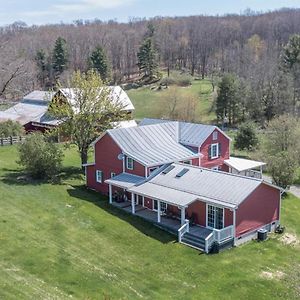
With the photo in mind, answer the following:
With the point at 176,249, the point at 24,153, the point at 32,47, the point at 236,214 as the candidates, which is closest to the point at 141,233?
the point at 176,249

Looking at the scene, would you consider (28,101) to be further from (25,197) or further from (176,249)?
(176,249)

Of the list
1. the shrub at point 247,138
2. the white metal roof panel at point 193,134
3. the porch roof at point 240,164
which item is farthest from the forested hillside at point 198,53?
the white metal roof panel at point 193,134

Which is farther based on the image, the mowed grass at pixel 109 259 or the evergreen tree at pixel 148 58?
the evergreen tree at pixel 148 58

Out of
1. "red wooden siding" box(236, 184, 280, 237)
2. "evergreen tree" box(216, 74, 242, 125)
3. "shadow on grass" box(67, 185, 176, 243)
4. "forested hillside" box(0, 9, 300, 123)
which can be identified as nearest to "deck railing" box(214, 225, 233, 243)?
"red wooden siding" box(236, 184, 280, 237)

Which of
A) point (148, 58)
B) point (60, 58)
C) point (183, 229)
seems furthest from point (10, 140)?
point (60, 58)

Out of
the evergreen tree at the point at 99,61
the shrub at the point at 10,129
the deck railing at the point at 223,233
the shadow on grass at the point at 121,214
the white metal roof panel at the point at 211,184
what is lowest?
the shadow on grass at the point at 121,214

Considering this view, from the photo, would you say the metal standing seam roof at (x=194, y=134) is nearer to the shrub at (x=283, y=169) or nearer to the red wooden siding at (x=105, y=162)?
the red wooden siding at (x=105, y=162)

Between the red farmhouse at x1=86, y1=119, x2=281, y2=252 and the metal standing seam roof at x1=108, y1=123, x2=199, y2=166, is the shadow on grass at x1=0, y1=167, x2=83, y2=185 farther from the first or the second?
the metal standing seam roof at x1=108, y1=123, x2=199, y2=166
